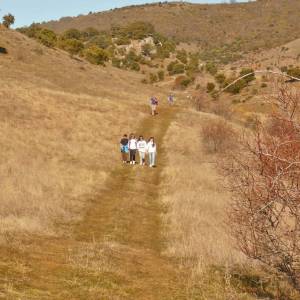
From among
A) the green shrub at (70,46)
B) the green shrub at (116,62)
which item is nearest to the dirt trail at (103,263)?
the green shrub at (70,46)

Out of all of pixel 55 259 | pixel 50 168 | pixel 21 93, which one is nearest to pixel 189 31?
pixel 21 93

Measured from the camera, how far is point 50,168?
24.6 meters

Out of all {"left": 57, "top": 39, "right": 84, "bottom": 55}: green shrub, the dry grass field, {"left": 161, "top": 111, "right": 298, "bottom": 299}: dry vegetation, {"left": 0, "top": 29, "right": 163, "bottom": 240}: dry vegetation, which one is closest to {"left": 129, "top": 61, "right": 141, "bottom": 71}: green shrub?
{"left": 57, "top": 39, "right": 84, "bottom": 55}: green shrub

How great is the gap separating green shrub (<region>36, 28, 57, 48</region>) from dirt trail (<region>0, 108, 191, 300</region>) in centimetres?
6506

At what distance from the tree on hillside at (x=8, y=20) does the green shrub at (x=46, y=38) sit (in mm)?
5049

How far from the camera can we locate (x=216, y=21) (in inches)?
6358

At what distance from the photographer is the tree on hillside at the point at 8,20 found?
8306 centimetres

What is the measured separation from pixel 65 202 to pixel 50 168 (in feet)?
20.1

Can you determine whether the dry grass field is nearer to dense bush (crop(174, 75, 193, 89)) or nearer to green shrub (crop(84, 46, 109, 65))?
dense bush (crop(174, 75, 193, 89))

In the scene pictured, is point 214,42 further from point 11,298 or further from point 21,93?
point 11,298

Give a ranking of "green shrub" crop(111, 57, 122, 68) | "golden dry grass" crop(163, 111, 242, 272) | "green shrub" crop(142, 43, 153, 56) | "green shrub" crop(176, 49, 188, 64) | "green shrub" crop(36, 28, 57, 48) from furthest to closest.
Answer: "green shrub" crop(142, 43, 153, 56) < "green shrub" crop(176, 49, 188, 64) < "green shrub" crop(111, 57, 122, 68) < "green shrub" crop(36, 28, 57, 48) < "golden dry grass" crop(163, 111, 242, 272)

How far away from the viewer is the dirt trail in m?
9.94

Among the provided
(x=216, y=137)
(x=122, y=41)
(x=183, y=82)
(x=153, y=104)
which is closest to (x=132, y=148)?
(x=216, y=137)

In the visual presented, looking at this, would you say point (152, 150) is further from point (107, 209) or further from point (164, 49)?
point (164, 49)
